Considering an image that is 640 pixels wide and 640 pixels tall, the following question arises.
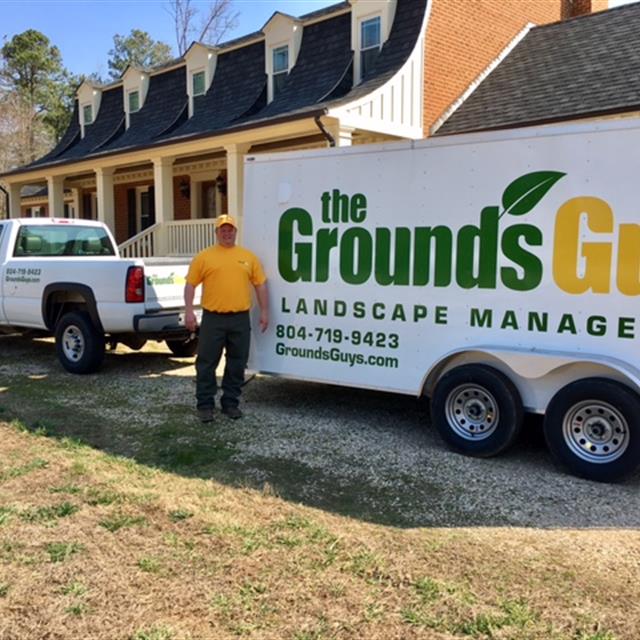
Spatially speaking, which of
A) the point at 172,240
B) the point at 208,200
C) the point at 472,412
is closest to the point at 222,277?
the point at 472,412

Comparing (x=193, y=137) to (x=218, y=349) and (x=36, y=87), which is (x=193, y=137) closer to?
(x=218, y=349)

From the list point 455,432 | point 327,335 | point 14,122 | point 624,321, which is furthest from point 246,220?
point 14,122

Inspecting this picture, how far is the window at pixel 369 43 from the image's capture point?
590 inches

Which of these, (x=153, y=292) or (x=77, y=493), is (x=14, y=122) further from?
(x=77, y=493)

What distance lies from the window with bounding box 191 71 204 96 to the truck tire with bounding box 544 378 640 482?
655 inches

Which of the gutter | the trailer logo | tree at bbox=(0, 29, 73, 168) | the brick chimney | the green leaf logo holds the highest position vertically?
tree at bbox=(0, 29, 73, 168)

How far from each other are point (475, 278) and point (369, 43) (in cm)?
1122

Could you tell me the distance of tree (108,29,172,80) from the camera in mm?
59281

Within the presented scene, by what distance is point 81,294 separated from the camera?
867 centimetres

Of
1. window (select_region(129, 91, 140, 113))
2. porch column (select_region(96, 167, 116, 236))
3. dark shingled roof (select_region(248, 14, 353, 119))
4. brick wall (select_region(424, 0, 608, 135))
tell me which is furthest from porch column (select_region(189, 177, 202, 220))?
brick wall (select_region(424, 0, 608, 135))

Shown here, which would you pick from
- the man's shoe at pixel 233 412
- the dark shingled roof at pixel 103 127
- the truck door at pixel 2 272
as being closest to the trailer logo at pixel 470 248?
the man's shoe at pixel 233 412

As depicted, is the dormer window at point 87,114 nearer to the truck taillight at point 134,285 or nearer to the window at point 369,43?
the window at point 369,43

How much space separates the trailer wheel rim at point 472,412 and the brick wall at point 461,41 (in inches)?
397

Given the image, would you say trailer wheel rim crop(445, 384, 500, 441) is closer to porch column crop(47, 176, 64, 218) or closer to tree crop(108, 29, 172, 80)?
porch column crop(47, 176, 64, 218)
